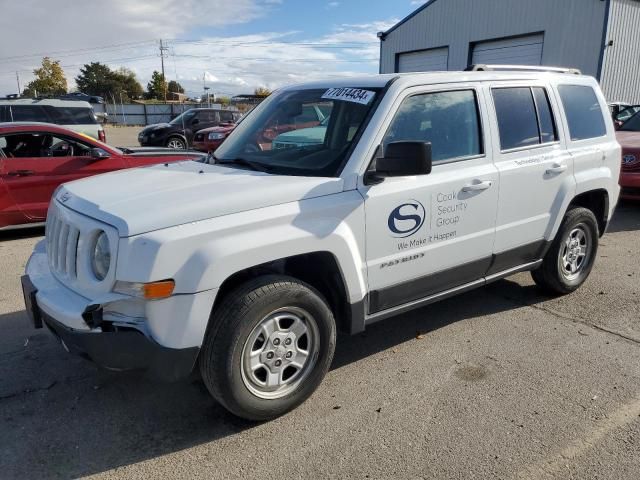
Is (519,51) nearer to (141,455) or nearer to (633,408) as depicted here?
(633,408)

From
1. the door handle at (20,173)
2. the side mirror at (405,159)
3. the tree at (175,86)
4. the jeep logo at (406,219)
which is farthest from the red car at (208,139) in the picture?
the tree at (175,86)

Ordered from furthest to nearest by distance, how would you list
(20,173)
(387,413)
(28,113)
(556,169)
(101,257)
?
1. (28,113)
2. (20,173)
3. (556,169)
4. (387,413)
5. (101,257)

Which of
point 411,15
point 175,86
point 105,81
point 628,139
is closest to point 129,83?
point 105,81

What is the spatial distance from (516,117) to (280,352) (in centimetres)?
256

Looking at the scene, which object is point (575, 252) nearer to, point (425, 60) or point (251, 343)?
point (251, 343)

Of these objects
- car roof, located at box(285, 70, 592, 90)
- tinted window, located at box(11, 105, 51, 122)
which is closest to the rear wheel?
tinted window, located at box(11, 105, 51, 122)

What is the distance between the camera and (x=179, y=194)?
9.41ft

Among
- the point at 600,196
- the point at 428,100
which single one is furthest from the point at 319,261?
the point at 600,196

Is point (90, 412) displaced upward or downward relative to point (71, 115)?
downward

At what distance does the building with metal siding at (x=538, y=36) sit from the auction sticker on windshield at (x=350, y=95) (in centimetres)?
1738

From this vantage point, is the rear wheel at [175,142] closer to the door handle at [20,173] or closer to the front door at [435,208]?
the door handle at [20,173]

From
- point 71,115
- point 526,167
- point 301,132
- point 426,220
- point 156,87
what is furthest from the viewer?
point 156,87

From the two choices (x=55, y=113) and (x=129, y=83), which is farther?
(x=129, y=83)

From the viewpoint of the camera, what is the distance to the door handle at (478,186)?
3604 mm
